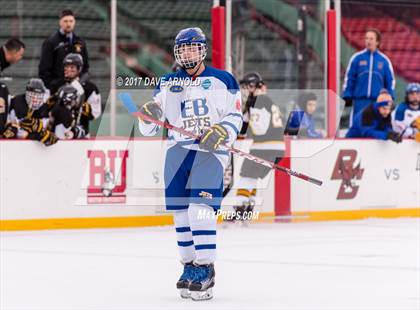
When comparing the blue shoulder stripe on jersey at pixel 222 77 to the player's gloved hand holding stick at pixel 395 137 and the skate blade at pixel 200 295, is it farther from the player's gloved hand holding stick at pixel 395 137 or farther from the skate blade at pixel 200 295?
the player's gloved hand holding stick at pixel 395 137

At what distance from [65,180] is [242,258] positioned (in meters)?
2.26

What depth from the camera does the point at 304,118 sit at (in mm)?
10453

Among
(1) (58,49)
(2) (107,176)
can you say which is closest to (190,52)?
(2) (107,176)

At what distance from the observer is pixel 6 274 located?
6.38 metres

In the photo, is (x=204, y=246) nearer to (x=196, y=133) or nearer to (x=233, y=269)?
(x=196, y=133)

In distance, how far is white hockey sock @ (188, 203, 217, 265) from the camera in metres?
5.55

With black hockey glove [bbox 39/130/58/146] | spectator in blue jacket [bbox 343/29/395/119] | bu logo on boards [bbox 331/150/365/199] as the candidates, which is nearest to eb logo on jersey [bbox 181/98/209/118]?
black hockey glove [bbox 39/130/58/146]

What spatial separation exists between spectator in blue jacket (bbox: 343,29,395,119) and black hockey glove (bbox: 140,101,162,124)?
5.48m

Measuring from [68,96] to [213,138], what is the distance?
401 centimetres

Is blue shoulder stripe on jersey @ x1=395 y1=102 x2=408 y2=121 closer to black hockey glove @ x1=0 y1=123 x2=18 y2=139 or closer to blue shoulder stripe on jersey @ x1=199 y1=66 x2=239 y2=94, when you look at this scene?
black hockey glove @ x1=0 y1=123 x2=18 y2=139

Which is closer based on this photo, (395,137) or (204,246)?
(204,246)

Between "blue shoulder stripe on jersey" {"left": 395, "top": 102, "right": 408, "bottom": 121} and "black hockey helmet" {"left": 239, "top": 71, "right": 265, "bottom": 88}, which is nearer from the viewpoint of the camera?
"black hockey helmet" {"left": 239, "top": 71, "right": 265, "bottom": 88}

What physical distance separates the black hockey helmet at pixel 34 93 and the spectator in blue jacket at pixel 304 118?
7.59ft

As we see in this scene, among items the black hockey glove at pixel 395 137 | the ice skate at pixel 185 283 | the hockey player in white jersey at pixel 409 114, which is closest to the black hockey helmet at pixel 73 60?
the black hockey glove at pixel 395 137
